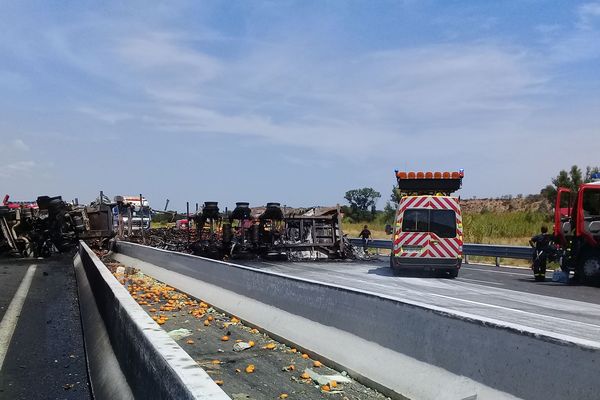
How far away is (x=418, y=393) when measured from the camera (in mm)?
5164

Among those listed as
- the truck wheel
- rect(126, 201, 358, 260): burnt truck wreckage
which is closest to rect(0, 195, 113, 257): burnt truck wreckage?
rect(126, 201, 358, 260): burnt truck wreckage

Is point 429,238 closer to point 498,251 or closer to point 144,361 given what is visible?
point 498,251

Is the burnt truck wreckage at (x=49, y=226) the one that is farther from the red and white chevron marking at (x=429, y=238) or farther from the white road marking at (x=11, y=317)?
the red and white chevron marking at (x=429, y=238)

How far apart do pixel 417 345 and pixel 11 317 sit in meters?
8.43

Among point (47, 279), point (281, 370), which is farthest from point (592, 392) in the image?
point (47, 279)

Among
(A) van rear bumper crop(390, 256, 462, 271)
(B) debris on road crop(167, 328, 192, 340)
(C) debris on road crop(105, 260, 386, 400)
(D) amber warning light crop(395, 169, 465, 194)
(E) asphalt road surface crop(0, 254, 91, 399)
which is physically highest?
(D) amber warning light crop(395, 169, 465, 194)

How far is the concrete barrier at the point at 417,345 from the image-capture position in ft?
12.4

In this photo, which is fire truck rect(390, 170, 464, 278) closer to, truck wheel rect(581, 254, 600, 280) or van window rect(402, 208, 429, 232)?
van window rect(402, 208, 429, 232)

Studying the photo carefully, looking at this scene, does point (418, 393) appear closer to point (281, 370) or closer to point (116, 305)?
point (281, 370)

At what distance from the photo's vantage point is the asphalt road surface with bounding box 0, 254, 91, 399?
674cm

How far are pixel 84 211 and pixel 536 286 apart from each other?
20225mm

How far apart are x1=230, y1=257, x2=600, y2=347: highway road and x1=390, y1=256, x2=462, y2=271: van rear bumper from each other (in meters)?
0.35

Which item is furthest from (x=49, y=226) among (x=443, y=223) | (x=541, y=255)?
(x=541, y=255)

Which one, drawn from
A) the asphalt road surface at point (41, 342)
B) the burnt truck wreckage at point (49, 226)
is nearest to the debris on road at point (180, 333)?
the asphalt road surface at point (41, 342)
